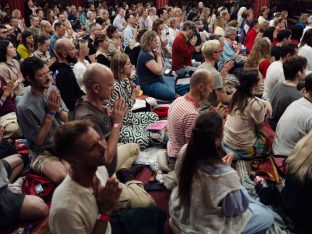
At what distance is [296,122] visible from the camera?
300cm

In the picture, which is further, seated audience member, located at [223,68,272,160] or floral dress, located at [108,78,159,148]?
floral dress, located at [108,78,159,148]

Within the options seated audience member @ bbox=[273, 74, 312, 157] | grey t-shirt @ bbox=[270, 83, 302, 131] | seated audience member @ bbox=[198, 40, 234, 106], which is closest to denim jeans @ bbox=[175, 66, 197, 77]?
seated audience member @ bbox=[198, 40, 234, 106]

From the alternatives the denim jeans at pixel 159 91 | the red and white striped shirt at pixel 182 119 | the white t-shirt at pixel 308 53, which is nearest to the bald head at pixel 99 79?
the red and white striped shirt at pixel 182 119


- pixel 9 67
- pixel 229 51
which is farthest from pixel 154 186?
pixel 229 51

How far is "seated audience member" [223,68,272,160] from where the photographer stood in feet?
10.2

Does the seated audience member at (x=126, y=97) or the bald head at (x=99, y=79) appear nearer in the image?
the bald head at (x=99, y=79)

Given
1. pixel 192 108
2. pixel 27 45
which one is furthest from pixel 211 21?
pixel 192 108

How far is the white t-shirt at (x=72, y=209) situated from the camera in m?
1.56

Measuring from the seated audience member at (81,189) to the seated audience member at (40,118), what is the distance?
1.11m

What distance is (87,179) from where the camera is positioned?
5.51 ft

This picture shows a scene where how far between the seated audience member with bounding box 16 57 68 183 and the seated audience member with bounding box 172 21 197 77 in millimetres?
3337

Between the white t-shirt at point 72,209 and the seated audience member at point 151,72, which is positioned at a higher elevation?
the white t-shirt at point 72,209

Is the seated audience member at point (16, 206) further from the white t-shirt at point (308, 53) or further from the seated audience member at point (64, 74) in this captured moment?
the white t-shirt at point (308, 53)

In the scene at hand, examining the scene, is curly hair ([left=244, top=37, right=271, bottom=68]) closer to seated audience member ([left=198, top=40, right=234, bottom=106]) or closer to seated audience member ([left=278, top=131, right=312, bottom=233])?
seated audience member ([left=198, top=40, right=234, bottom=106])
